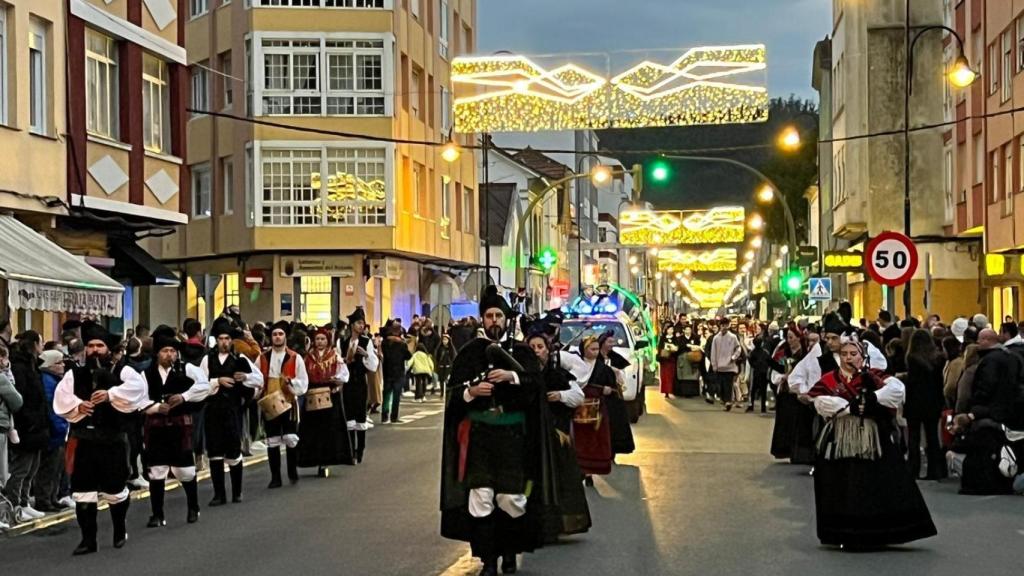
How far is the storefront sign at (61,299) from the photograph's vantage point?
17688 millimetres

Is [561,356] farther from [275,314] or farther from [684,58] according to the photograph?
[275,314]

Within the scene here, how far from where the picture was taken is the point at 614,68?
94.9 ft

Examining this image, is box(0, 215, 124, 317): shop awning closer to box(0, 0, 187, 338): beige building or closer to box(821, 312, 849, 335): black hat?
box(0, 0, 187, 338): beige building

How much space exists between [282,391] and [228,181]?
29.0 m

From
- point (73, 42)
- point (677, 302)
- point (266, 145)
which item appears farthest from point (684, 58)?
point (677, 302)

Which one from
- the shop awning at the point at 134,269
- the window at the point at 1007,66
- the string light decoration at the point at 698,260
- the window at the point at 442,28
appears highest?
the window at the point at 442,28

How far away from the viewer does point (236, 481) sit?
16.0 metres

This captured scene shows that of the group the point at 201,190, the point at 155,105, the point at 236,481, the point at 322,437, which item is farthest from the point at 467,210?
the point at 236,481

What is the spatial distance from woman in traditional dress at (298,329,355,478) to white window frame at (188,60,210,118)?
28.7 metres

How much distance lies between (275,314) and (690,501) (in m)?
29.7

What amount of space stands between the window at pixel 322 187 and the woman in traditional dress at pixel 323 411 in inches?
986

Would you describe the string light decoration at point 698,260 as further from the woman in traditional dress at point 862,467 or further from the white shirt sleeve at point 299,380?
the woman in traditional dress at point 862,467

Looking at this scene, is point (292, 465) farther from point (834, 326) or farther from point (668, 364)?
point (668, 364)

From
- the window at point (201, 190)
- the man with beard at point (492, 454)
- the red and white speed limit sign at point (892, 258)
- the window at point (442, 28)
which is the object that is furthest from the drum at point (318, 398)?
the window at point (442, 28)
